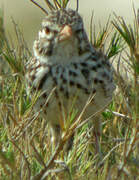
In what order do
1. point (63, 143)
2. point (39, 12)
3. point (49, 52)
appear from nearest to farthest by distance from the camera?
point (63, 143), point (49, 52), point (39, 12)

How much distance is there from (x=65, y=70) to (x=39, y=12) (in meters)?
6.84

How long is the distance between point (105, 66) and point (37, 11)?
6763 millimetres

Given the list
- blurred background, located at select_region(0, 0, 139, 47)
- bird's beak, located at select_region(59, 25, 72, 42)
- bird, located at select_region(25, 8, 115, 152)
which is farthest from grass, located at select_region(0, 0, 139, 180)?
blurred background, located at select_region(0, 0, 139, 47)

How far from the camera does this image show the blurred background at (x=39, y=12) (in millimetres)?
9703

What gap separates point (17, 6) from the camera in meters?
10.5

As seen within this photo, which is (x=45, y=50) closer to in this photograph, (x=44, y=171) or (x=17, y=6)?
(x=44, y=171)

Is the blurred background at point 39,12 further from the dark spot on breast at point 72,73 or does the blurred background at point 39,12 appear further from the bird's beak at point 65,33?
the bird's beak at point 65,33

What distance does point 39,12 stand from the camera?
34.0 feet

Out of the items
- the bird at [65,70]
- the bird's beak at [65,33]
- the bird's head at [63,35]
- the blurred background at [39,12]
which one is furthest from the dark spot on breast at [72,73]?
the blurred background at [39,12]

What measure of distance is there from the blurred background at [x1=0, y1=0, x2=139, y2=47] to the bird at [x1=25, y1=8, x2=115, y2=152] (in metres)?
5.70

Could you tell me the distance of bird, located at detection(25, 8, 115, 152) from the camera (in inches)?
140

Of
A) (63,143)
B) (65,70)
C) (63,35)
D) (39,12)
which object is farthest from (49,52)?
(39,12)

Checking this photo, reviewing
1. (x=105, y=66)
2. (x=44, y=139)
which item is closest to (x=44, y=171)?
(x=44, y=139)

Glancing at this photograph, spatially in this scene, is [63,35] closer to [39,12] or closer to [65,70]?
[65,70]
